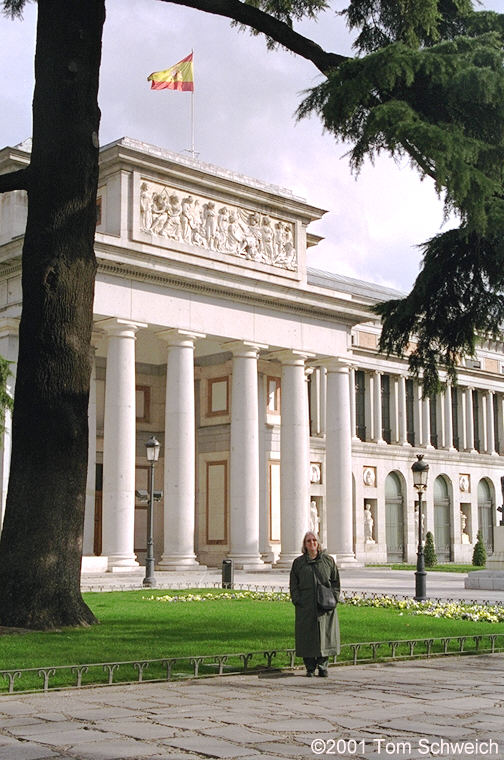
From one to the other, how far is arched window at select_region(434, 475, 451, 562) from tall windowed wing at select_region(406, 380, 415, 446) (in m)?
3.59

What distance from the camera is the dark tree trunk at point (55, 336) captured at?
15789 mm

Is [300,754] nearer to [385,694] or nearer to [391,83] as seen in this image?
[385,694]

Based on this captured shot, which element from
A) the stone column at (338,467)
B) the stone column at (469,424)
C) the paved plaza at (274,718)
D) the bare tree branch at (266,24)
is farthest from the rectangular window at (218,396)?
the paved plaza at (274,718)

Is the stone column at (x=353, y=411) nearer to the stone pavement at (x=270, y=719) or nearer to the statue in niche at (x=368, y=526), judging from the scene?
the statue in niche at (x=368, y=526)

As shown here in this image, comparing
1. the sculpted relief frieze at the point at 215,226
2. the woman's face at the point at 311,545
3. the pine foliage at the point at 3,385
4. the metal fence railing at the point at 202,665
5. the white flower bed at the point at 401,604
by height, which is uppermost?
the sculpted relief frieze at the point at 215,226

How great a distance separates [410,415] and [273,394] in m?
22.9

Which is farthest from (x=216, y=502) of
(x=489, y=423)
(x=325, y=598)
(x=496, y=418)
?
(x=496, y=418)

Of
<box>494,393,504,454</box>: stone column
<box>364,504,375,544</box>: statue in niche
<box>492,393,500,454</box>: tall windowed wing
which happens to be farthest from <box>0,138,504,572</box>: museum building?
<box>494,393,504,454</box>: stone column

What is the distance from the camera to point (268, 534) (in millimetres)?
45250

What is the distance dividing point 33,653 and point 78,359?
17.1 ft

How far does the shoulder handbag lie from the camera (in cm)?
1242

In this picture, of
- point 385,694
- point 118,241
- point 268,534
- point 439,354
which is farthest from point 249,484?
point 385,694

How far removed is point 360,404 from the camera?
2516 inches

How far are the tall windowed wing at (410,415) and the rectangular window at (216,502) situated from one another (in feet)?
80.5
